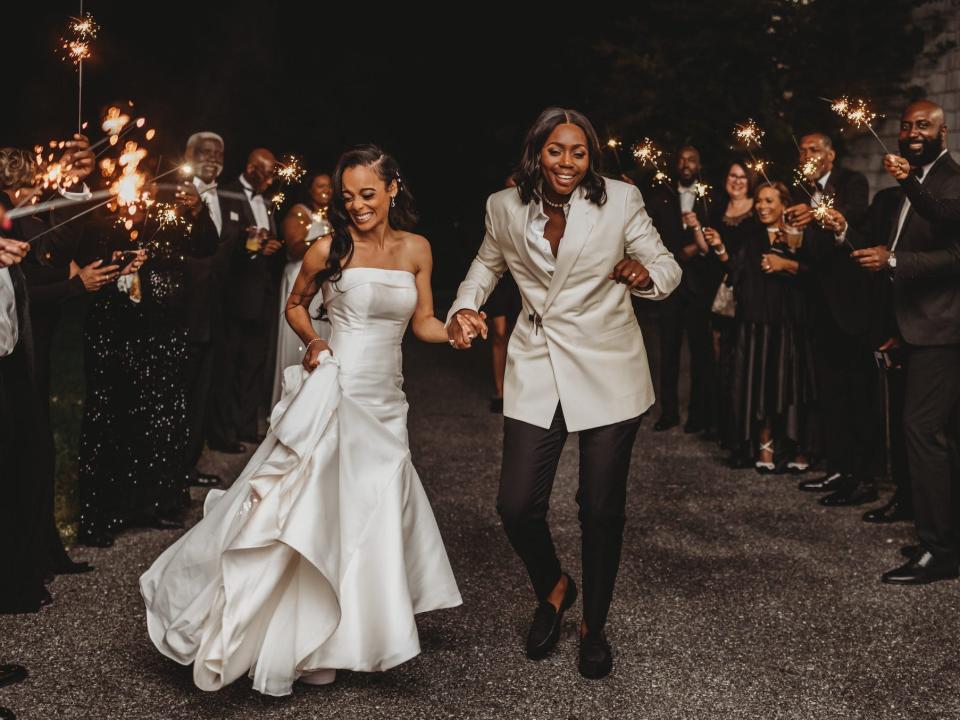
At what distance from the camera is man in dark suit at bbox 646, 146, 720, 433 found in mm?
8922

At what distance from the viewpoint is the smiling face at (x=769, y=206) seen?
25.1 ft

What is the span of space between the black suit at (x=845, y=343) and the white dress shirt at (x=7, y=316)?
5.05 m

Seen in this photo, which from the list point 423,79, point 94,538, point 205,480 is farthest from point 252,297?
point 423,79

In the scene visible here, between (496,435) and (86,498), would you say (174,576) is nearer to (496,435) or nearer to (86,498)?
(86,498)

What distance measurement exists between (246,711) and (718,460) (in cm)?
497

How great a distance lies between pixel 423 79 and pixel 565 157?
19.9m

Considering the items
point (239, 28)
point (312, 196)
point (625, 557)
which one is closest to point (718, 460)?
point (625, 557)

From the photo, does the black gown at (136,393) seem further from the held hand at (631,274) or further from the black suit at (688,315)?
the black suit at (688,315)

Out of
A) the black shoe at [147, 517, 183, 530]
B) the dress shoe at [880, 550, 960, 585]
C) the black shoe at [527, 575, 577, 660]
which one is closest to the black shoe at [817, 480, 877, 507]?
the dress shoe at [880, 550, 960, 585]

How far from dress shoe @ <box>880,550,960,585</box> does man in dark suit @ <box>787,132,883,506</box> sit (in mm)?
1411

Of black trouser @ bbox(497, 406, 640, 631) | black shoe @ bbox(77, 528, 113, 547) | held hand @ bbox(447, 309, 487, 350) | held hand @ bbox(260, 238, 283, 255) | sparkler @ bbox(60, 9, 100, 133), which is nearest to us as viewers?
held hand @ bbox(447, 309, 487, 350)

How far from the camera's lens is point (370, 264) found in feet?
14.9

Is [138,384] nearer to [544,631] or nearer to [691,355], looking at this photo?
[544,631]

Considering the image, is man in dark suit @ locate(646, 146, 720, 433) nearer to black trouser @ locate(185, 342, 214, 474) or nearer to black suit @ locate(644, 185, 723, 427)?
black suit @ locate(644, 185, 723, 427)
